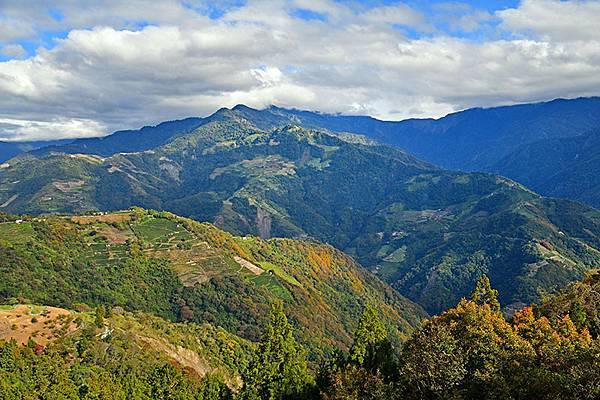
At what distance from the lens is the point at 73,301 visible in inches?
7569

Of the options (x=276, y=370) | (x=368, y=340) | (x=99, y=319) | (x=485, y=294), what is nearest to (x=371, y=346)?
(x=368, y=340)

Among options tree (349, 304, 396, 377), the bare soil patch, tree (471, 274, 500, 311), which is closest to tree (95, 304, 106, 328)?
the bare soil patch

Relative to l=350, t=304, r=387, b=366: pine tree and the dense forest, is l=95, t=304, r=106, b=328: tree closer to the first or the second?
the dense forest

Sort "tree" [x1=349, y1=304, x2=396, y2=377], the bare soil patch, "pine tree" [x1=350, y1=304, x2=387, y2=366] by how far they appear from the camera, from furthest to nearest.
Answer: the bare soil patch, "pine tree" [x1=350, y1=304, x2=387, y2=366], "tree" [x1=349, y1=304, x2=396, y2=377]

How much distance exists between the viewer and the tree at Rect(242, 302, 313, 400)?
2835 inches

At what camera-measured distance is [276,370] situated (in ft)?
238

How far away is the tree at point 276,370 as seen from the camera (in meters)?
72.0

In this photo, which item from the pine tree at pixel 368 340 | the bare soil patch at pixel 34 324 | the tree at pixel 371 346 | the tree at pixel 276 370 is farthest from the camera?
the bare soil patch at pixel 34 324

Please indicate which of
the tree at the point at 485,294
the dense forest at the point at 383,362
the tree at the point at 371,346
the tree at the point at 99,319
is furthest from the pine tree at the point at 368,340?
the tree at the point at 99,319

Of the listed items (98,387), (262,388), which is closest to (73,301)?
(98,387)

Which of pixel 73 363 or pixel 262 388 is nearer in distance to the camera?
pixel 262 388

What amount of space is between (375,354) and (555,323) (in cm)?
2669

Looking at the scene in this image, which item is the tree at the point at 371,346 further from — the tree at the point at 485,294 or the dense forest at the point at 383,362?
the tree at the point at 485,294

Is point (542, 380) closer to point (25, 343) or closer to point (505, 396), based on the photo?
point (505, 396)
